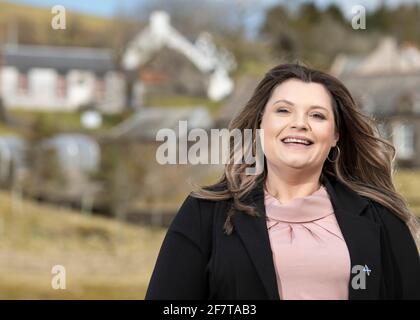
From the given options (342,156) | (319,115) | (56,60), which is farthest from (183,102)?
(319,115)

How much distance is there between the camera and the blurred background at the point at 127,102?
101 feet

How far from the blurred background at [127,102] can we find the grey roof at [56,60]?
110 millimetres

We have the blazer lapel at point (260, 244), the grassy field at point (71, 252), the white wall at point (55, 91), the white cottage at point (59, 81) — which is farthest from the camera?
the white cottage at point (59, 81)

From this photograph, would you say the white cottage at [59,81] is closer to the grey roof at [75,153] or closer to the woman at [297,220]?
the grey roof at [75,153]

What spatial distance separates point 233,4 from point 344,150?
72.1 m

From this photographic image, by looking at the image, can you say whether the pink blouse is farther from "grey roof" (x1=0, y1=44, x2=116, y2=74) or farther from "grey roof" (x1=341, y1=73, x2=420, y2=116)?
"grey roof" (x1=0, y1=44, x2=116, y2=74)

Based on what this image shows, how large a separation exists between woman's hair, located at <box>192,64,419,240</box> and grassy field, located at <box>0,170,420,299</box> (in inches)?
678

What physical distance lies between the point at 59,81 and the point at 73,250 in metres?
35.7

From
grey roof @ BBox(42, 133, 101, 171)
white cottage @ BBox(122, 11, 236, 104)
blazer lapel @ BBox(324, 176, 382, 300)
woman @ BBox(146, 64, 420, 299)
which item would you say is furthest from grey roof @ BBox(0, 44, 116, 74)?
blazer lapel @ BBox(324, 176, 382, 300)

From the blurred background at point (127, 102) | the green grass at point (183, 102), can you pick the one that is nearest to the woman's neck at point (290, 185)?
the blurred background at point (127, 102)

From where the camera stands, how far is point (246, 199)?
2.91m

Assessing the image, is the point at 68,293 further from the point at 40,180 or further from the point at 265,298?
the point at 265,298

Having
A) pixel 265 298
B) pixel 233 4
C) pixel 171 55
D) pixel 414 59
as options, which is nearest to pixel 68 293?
pixel 265 298

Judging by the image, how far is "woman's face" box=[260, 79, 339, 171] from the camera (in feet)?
9.68
